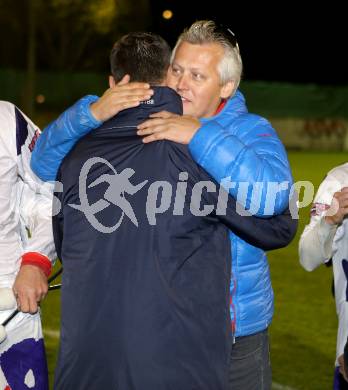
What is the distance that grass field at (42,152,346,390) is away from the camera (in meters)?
6.08

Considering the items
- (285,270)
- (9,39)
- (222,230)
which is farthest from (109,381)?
(9,39)

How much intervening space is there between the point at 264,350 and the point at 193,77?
0.98 meters

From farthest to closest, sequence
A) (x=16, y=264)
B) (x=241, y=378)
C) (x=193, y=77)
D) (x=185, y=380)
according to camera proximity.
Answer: (x=16, y=264), (x=241, y=378), (x=193, y=77), (x=185, y=380)

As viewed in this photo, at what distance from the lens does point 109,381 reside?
245 cm

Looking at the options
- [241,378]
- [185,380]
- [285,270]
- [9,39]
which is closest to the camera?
[185,380]

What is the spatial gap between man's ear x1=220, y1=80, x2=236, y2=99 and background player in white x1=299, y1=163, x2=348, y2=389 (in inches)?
31.0

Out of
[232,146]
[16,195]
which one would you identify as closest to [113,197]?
[232,146]

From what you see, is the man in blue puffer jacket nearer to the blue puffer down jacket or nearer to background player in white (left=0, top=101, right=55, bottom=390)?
the blue puffer down jacket

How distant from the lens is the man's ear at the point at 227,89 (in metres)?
2.81

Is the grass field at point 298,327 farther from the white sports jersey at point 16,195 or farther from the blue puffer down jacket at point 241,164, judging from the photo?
the blue puffer down jacket at point 241,164

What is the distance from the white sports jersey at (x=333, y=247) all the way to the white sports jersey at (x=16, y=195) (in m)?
1.00

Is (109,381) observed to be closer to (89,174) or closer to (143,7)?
(89,174)

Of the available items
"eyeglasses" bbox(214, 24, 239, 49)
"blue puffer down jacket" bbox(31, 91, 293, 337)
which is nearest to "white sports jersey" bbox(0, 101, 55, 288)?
"blue puffer down jacket" bbox(31, 91, 293, 337)

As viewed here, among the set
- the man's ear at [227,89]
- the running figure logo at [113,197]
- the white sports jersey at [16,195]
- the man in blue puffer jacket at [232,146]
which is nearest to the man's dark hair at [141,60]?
the man in blue puffer jacket at [232,146]
